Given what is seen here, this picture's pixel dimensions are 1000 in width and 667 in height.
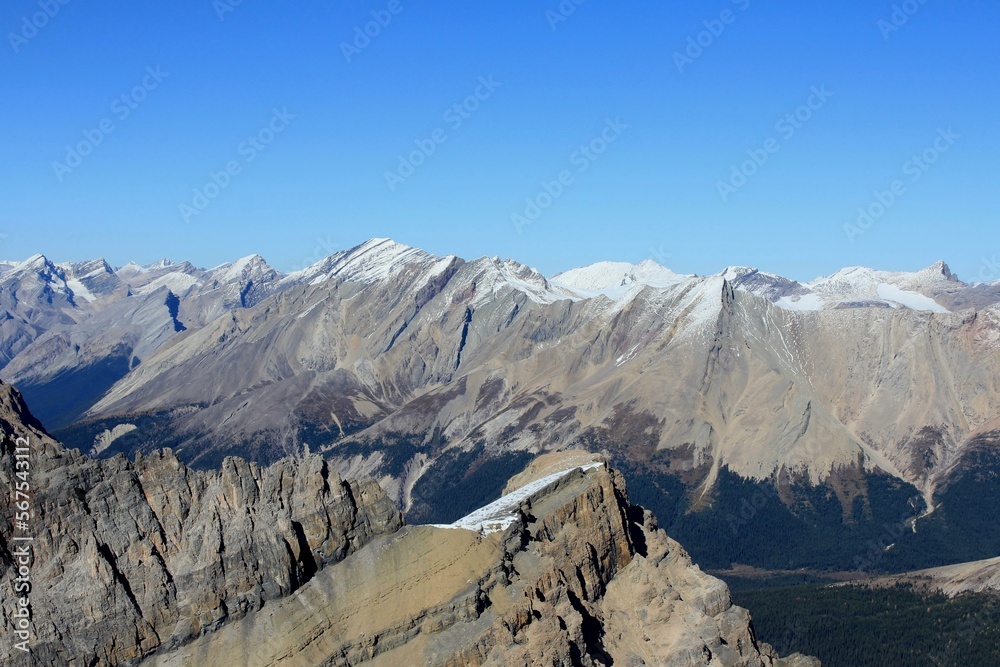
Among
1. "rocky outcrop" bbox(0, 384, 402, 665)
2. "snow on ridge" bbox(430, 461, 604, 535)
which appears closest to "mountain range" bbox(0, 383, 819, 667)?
"rocky outcrop" bbox(0, 384, 402, 665)

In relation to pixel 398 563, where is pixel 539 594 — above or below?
below

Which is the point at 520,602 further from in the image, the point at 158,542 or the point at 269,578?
the point at 158,542

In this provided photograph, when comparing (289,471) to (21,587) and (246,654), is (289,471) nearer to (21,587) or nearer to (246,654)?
(246,654)

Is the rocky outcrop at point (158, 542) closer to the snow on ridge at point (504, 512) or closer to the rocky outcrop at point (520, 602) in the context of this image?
the rocky outcrop at point (520, 602)

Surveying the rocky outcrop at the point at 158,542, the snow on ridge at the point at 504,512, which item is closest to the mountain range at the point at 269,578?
Result: the rocky outcrop at the point at 158,542

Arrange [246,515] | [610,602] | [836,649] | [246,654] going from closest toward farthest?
[246,654] → [246,515] → [610,602] → [836,649]

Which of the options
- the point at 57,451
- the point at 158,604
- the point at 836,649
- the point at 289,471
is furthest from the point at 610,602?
the point at 836,649

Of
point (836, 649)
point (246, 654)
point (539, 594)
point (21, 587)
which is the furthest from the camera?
point (836, 649)

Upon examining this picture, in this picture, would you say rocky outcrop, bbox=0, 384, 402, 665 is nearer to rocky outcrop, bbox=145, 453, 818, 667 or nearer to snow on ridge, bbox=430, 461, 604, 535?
rocky outcrop, bbox=145, 453, 818, 667
